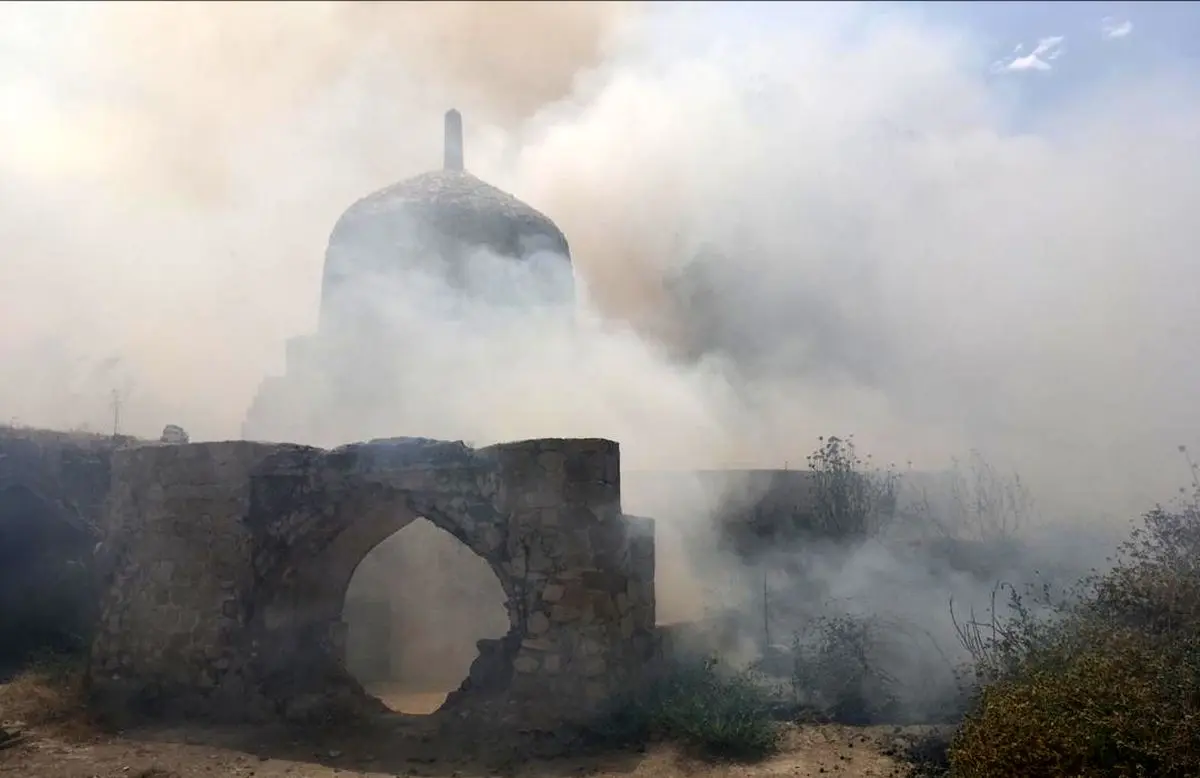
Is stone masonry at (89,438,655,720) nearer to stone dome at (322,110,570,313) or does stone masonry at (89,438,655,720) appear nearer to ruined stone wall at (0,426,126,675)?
ruined stone wall at (0,426,126,675)

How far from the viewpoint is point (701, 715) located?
7.29 m

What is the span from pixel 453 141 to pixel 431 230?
250cm

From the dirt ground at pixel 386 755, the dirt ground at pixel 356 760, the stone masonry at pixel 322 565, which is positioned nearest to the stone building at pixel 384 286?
the stone masonry at pixel 322 565

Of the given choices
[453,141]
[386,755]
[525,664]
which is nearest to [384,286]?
[453,141]

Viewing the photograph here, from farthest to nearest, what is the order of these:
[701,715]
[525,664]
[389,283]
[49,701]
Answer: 1. [389,283]
2. [49,701]
3. [525,664]
4. [701,715]

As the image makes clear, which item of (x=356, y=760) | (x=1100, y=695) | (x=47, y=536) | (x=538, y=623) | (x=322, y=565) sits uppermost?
(x=47, y=536)

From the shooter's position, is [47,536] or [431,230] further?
[431,230]

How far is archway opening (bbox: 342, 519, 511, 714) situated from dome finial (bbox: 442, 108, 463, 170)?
20.8 ft

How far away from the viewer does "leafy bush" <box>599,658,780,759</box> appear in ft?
23.3

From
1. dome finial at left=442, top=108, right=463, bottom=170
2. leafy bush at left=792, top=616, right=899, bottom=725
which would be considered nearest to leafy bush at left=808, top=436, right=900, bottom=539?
leafy bush at left=792, top=616, right=899, bottom=725

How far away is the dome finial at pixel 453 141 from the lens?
15.0m

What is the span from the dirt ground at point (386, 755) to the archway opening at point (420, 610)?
11.3ft

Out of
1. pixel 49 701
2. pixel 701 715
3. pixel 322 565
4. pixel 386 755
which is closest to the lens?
pixel 701 715

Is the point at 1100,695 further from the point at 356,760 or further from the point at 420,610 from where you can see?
the point at 420,610
